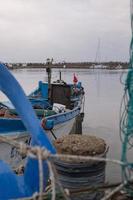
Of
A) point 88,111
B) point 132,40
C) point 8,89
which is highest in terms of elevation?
point 132,40

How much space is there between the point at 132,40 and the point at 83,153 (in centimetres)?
128

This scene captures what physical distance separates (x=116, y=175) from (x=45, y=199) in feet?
21.1

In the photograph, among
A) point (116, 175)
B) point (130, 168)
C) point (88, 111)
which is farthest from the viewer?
point (88, 111)

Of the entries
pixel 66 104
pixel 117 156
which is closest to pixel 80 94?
pixel 66 104

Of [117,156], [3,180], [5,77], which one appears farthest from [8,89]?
[117,156]

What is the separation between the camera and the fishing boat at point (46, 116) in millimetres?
9219

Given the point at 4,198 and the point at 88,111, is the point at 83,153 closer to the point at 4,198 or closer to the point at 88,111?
the point at 4,198

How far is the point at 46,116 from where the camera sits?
11055mm

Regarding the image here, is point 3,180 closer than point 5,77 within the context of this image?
Yes

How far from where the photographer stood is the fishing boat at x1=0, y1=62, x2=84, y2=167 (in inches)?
363

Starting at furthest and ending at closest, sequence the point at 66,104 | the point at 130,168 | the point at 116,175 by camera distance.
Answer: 1. the point at 66,104
2. the point at 116,175
3. the point at 130,168

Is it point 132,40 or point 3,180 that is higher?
point 132,40

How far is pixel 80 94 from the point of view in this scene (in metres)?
16.5

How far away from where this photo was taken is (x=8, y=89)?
4.42 metres
